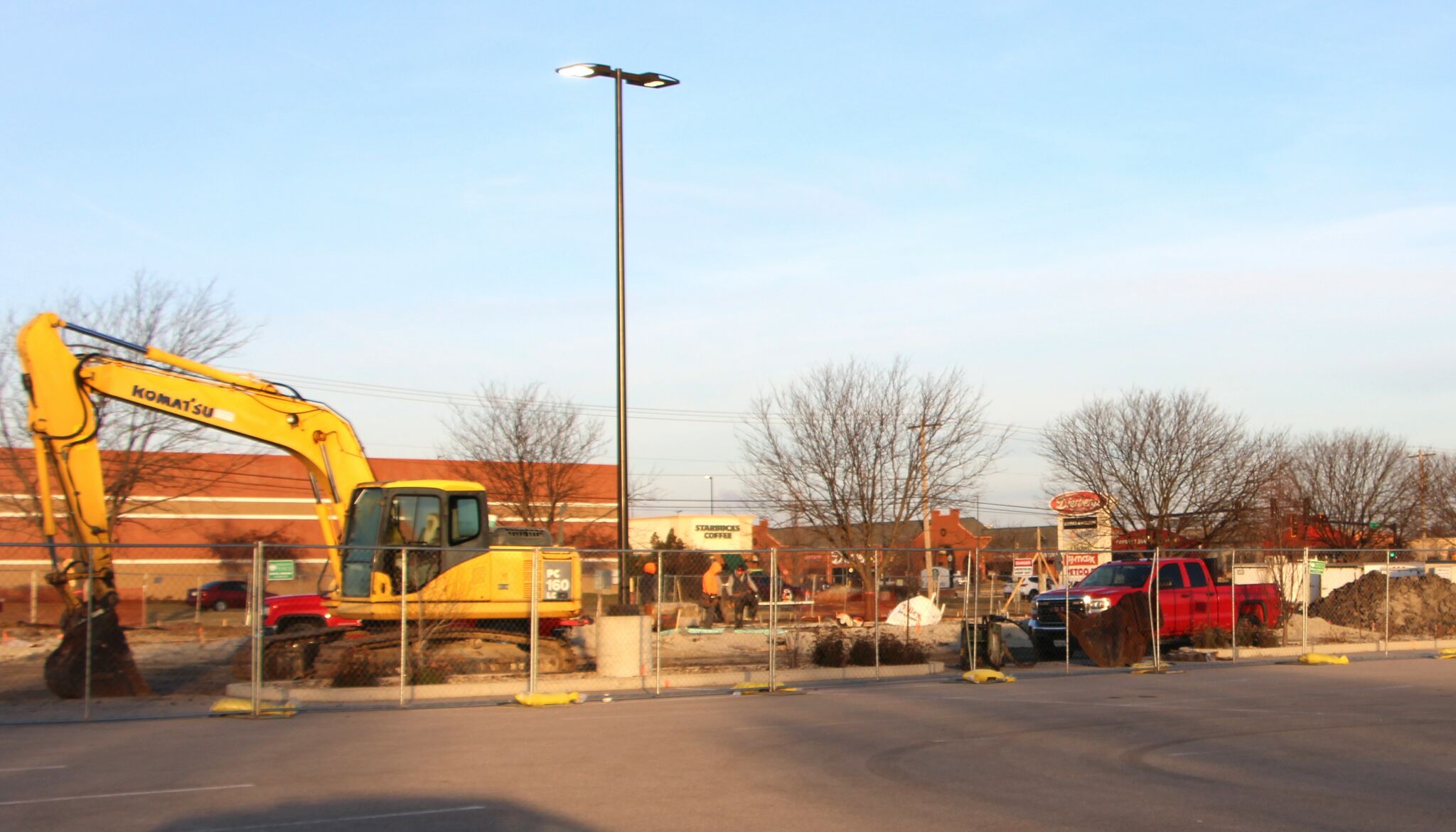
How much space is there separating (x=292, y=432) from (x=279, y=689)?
13.4 ft

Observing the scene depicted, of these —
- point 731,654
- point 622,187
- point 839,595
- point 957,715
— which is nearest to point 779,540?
point 839,595

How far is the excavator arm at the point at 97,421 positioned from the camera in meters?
17.0

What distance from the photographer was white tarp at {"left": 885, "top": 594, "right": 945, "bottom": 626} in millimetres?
29492

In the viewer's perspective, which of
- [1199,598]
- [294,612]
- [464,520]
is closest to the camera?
[464,520]

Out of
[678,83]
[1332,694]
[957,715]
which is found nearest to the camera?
[957,715]

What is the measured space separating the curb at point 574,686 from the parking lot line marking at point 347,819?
335 inches

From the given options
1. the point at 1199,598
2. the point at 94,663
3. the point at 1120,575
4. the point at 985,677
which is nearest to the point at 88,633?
the point at 94,663

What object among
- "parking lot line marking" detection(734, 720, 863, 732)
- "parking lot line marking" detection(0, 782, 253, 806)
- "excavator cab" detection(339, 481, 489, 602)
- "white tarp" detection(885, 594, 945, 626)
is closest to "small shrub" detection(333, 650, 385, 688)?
"excavator cab" detection(339, 481, 489, 602)

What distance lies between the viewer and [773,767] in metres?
11.1

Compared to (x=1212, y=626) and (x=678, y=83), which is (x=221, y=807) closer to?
(x=678, y=83)

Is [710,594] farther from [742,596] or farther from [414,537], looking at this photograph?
[414,537]

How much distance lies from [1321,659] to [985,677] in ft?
25.6

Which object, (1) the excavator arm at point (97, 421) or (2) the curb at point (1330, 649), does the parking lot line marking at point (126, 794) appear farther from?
(2) the curb at point (1330, 649)

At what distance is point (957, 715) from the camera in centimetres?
1487
